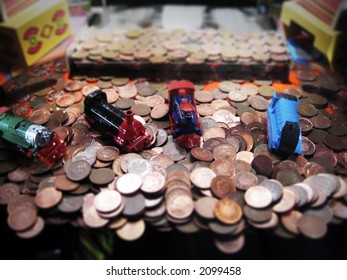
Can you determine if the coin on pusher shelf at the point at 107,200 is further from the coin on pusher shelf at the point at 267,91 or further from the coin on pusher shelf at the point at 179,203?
the coin on pusher shelf at the point at 267,91

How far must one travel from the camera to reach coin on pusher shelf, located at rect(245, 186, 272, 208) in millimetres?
1283

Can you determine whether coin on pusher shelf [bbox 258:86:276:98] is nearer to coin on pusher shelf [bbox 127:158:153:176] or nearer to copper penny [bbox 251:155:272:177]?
copper penny [bbox 251:155:272:177]

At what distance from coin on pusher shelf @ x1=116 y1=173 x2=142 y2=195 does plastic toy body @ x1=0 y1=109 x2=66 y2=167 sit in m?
0.35


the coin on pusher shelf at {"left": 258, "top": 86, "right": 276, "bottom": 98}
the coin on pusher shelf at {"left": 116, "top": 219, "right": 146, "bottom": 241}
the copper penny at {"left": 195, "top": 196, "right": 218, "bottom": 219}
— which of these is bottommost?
the coin on pusher shelf at {"left": 116, "top": 219, "right": 146, "bottom": 241}

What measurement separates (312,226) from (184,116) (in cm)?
73

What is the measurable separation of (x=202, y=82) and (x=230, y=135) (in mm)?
574

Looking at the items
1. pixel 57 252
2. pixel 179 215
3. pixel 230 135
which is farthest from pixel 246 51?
pixel 57 252

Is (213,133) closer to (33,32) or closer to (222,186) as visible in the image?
(222,186)

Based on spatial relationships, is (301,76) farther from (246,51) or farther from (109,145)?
(109,145)

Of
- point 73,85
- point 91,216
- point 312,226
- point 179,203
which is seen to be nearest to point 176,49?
point 73,85

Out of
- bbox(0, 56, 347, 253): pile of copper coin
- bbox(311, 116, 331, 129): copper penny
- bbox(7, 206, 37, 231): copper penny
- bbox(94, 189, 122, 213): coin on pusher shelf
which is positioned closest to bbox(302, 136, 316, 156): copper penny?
bbox(0, 56, 347, 253): pile of copper coin

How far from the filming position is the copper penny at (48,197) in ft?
4.25

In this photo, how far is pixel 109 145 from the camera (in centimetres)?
157

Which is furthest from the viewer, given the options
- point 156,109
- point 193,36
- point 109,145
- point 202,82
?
point 193,36
